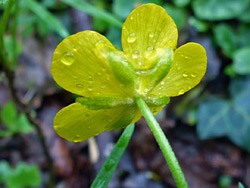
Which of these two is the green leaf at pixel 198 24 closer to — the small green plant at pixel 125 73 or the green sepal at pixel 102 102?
the small green plant at pixel 125 73

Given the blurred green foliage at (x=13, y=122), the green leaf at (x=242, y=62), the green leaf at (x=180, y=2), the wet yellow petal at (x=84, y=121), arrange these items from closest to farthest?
the wet yellow petal at (x=84, y=121)
the blurred green foliage at (x=13, y=122)
the green leaf at (x=242, y=62)
the green leaf at (x=180, y=2)

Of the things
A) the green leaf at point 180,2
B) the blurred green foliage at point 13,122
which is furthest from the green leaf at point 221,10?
the blurred green foliage at point 13,122

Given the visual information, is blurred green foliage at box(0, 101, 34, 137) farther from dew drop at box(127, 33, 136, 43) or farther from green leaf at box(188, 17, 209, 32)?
green leaf at box(188, 17, 209, 32)

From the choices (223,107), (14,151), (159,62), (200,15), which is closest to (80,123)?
(159,62)

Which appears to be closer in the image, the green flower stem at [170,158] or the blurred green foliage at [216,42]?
the green flower stem at [170,158]

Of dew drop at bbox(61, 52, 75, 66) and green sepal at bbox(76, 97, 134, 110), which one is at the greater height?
dew drop at bbox(61, 52, 75, 66)

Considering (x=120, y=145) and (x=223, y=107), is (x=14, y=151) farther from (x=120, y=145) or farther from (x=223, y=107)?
→ (x=223, y=107)

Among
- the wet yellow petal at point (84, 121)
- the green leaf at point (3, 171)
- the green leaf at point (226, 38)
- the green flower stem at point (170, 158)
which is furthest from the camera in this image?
the green leaf at point (226, 38)

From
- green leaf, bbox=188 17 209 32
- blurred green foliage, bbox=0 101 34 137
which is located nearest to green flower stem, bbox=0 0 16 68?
blurred green foliage, bbox=0 101 34 137
